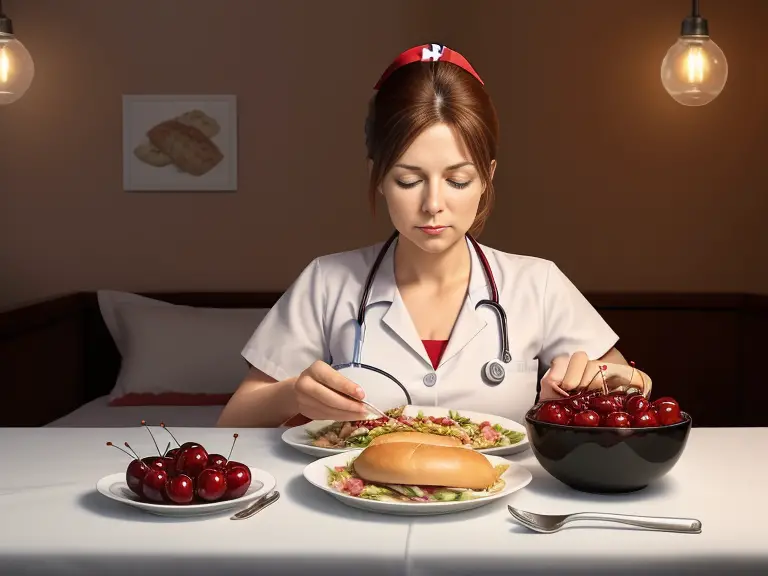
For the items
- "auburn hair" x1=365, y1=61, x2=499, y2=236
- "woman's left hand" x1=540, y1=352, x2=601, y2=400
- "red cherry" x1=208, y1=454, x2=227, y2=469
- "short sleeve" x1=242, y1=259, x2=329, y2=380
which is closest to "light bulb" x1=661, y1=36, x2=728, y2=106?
"auburn hair" x1=365, y1=61, x2=499, y2=236

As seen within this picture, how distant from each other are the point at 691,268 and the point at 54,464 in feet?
11.2

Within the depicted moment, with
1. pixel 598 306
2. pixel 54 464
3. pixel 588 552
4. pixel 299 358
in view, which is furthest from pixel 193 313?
pixel 588 552

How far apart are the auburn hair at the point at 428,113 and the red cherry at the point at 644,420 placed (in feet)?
2.23

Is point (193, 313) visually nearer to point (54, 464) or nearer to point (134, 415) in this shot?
point (134, 415)

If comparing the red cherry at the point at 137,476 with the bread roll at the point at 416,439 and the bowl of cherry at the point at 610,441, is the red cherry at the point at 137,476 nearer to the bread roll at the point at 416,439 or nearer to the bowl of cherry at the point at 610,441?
the bread roll at the point at 416,439

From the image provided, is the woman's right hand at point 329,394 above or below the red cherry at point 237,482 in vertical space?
above

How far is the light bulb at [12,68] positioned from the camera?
3.36m

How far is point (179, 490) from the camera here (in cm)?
127

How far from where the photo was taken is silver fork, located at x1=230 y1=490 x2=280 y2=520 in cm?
128

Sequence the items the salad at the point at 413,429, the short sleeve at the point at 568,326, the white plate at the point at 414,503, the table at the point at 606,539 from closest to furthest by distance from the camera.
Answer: the table at the point at 606,539
the white plate at the point at 414,503
the salad at the point at 413,429
the short sleeve at the point at 568,326

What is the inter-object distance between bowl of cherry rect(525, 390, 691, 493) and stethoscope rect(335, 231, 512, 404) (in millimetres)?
589

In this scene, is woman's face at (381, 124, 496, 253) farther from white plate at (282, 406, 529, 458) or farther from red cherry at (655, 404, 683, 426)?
red cherry at (655, 404, 683, 426)

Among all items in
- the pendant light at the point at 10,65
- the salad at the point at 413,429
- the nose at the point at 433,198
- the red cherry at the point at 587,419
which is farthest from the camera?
the pendant light at the point at 10,65

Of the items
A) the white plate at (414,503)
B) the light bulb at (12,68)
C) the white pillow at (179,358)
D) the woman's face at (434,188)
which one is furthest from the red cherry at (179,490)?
the white pillow at (179,358)
